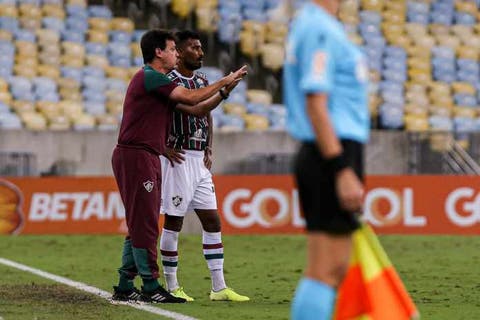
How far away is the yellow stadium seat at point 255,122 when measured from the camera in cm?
2233

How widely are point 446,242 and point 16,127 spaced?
724 cm

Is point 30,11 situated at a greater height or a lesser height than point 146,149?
greater

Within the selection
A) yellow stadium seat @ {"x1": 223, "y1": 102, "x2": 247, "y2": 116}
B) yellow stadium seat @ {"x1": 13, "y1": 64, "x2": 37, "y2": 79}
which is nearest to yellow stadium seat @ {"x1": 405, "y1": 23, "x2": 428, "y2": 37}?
yellow stadium seat @ {"x1": 223, "y1": 102, "x2": 247, "y2": 116}

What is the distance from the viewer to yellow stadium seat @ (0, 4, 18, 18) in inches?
938

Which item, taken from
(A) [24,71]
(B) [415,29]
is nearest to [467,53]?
(B) [415,29]

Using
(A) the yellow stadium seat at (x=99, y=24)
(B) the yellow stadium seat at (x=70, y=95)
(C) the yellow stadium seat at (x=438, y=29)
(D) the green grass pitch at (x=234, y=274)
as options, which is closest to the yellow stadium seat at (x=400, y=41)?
(C) the yellow stadium seat at (x=438, y=29)

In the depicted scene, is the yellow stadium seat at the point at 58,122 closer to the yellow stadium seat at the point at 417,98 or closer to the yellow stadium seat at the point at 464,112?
the yellow stadium seat at the point at 417,98

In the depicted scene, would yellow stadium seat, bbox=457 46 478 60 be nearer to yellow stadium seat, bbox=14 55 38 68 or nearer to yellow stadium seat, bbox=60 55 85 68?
yellow stadium seat, bbox=60 55 85 68

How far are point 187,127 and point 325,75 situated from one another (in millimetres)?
4912

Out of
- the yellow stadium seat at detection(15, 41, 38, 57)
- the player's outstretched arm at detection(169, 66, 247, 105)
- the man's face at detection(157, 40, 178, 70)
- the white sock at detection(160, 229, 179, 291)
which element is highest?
the yellow stadium seat at detection(15, 41, 38, 57)

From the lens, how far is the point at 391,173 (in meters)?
19.1

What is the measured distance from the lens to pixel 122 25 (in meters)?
24.8

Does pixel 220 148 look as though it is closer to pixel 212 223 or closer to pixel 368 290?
pixel 212 223

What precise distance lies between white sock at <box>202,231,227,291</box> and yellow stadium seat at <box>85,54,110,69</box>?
538 inches
